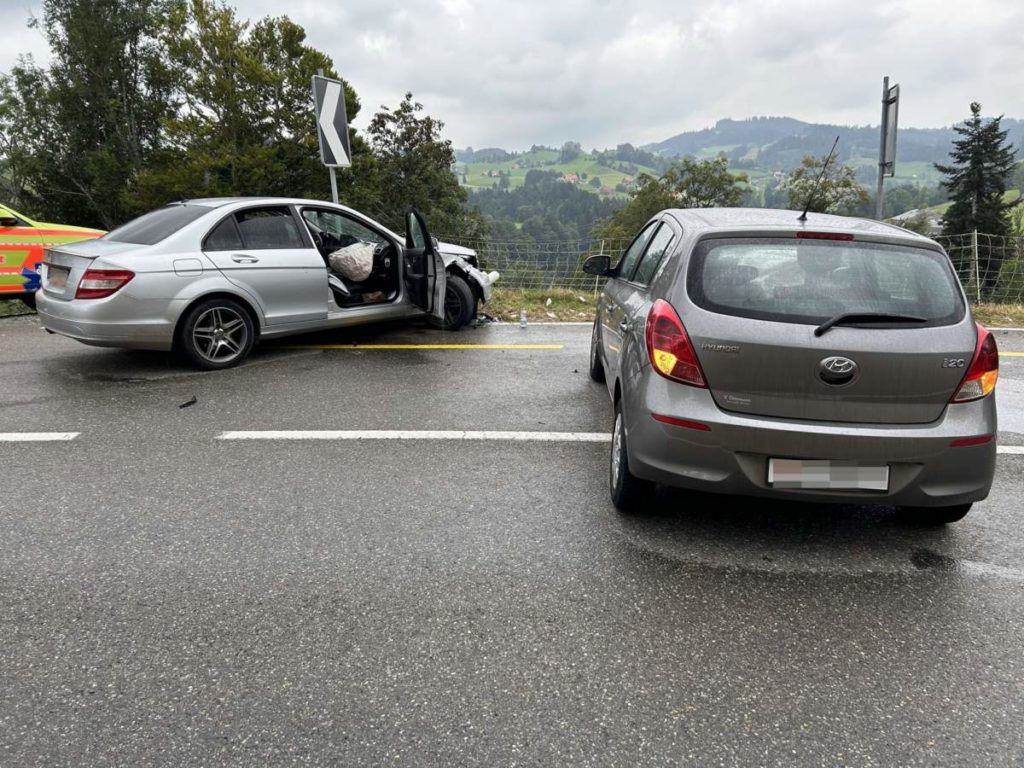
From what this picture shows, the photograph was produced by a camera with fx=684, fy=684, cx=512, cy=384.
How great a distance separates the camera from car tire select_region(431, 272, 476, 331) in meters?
7.83

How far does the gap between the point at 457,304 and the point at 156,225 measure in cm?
319

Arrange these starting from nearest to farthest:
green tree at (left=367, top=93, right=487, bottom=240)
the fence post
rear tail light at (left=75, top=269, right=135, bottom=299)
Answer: rear tail light at (left=75, top=269, right=135, bottom=299) → the fence post → green tree at (left=367, top=93, right=487, bottom=240)

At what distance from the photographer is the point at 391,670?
87.7 inches

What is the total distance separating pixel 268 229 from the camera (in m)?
6.40

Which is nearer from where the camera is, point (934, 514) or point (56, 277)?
point (934, 514)

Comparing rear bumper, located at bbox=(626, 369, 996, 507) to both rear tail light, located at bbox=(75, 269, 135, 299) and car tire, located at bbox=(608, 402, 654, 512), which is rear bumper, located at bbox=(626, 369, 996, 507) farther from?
rear tail light, located at bbox=(75, 269, 135, 299)

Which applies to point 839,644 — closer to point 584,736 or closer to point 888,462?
point 888,462

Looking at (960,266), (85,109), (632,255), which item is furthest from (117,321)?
(85,109)

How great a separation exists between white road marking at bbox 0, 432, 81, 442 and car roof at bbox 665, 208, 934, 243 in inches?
158

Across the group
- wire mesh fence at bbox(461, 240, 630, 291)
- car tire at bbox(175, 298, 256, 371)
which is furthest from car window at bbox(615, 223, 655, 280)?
wire mesh fence at bbox(461, 240, 630, 291)

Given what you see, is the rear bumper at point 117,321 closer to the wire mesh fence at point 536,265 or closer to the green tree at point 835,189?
the wire mesh fence at point 536,265

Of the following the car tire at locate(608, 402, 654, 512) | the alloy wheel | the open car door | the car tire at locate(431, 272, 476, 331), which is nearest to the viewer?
the car tire at locate(608, 402, 654, 512)

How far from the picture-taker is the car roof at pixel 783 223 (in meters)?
3.18

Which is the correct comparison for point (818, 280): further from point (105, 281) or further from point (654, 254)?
point (105, 281)
